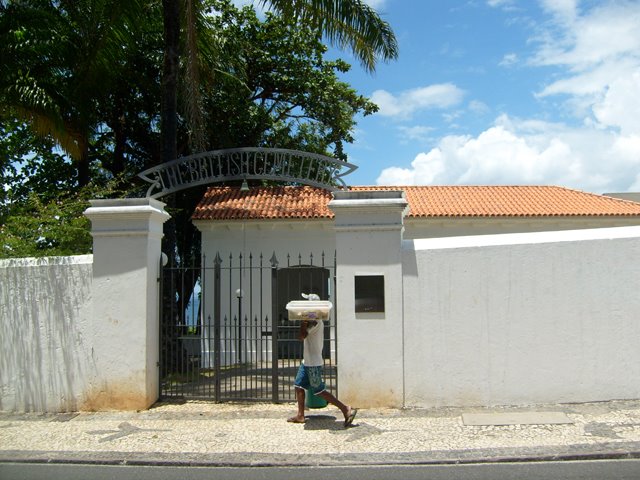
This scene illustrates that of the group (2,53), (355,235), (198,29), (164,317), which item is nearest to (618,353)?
(355,235)

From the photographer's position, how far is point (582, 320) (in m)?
8.16

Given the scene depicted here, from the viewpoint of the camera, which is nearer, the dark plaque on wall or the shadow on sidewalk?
the shadow on sidewalk

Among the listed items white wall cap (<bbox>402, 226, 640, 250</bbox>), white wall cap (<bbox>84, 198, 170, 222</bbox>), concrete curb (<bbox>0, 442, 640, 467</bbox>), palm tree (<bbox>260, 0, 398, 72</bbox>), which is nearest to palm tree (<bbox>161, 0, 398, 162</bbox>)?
palm tree (<bbox>260, 0, 398, 72</bbox>)

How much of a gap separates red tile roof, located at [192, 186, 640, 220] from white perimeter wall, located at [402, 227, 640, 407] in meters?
7.69

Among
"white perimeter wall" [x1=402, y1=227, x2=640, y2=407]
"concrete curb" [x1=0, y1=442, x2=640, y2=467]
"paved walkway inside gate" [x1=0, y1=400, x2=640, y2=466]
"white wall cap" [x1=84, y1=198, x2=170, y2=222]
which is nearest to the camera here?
"concrete curb" [x1=0, y1=442, x2=640, y2=467]

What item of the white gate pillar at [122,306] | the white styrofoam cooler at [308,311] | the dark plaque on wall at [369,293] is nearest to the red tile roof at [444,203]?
the dark plaque on wall at [369,293]

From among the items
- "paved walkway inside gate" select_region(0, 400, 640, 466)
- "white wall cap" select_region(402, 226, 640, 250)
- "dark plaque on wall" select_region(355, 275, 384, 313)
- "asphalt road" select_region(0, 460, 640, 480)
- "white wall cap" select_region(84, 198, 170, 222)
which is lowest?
"asphalt road" select_region(0, 460, 640, 480)

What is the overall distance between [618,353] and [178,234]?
1663 centimetres

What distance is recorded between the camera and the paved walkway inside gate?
21.4ft

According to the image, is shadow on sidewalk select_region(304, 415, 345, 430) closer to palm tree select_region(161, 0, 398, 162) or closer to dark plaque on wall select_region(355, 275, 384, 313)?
dark plaque on wall select_region(355, 275, 384, 313)

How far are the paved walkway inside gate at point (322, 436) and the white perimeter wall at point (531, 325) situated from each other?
0.27 m

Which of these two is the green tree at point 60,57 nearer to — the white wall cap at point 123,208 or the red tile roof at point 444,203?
the red tile roof at point 444,203

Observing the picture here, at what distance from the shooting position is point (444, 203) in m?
17.6

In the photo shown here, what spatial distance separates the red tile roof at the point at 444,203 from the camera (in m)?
16.7
